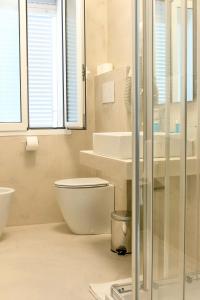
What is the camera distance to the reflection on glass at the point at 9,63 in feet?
11.1

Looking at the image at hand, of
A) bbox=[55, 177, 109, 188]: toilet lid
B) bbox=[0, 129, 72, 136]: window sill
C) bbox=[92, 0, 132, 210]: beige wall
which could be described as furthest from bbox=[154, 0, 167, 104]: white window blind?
bbox=[0, 129, 72, 136]: window sill

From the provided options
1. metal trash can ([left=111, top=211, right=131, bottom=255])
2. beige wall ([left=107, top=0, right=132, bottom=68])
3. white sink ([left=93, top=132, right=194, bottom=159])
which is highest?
beige wall ([left=107, top=0, right=132, bottom=68])

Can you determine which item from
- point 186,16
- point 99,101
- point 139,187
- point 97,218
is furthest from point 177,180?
point 99,101

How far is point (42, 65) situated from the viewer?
3.56 meters

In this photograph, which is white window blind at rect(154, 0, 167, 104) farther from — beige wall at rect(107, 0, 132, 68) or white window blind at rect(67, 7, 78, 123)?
white window blind at rect(67, 7, 78, 123)

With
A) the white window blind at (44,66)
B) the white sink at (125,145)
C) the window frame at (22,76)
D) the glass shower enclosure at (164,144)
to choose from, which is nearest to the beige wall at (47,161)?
the window frame at (22,76)

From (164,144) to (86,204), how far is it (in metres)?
1.51

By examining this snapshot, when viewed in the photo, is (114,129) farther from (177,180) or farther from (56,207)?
(177,180)

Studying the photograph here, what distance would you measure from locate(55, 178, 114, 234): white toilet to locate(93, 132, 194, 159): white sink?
A: 484mm

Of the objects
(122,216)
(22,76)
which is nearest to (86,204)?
(122,216)

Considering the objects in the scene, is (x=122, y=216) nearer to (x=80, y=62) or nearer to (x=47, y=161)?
(x=47, y=161)

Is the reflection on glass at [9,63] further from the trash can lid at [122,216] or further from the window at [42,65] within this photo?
the trash can lid at [122,216]

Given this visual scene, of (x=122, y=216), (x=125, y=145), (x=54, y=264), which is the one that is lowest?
(x=54, y=264)

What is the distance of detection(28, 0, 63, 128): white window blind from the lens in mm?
3518
